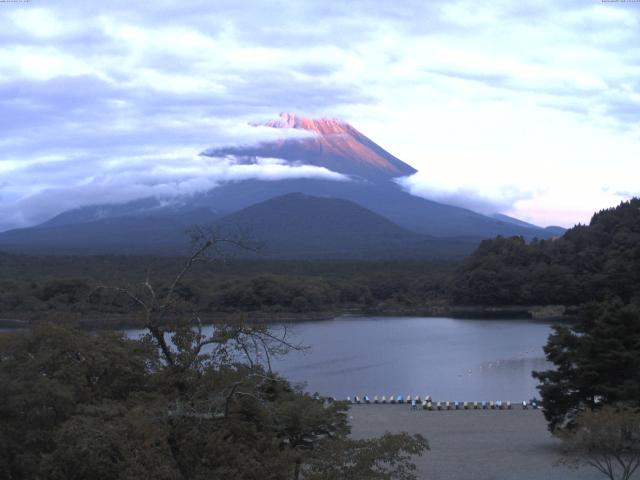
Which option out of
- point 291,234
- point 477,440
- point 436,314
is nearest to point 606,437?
point 477,440

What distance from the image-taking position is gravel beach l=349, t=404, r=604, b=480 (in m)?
12.7

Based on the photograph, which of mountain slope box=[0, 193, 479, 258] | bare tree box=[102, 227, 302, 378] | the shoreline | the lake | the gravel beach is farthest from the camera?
mountain slope box=[0, 193, 479, 258]

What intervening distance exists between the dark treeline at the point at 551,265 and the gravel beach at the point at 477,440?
2706 cm

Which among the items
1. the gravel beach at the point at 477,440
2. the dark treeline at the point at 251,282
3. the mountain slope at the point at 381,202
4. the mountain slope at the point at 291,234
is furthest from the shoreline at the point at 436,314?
the mountain slope at the point at 381,202

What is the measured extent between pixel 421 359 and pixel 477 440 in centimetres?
1385

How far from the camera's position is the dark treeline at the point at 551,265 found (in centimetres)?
4788

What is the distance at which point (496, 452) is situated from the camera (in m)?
14.2

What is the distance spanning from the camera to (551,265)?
51344mm

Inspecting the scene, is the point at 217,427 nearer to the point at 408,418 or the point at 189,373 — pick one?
the point at 189,373

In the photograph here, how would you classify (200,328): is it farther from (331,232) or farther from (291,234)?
(331,232)

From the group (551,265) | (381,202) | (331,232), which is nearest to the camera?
(551,265)

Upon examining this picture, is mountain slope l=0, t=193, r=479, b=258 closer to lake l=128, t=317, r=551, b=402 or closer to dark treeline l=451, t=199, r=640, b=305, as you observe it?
dark treeline l=451, t=199, r=640, b=305

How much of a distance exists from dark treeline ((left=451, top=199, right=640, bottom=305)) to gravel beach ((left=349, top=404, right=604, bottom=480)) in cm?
2706

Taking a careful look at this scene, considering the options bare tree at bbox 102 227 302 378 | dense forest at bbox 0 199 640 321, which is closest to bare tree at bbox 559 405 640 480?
bare tree at bbox 102 227 302 378
